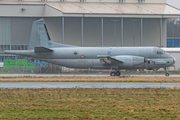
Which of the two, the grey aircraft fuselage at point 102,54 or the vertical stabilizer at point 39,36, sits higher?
the vertical stabilizer at point 39,36

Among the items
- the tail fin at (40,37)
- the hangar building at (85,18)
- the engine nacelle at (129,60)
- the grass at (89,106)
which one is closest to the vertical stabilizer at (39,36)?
the tail fin at (40,37)

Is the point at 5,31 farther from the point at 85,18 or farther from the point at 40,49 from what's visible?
the point at 40,49

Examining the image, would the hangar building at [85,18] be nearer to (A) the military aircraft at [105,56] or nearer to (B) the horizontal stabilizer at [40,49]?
(A) the military aircraft at [105,56]

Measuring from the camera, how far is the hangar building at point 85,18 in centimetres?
6712

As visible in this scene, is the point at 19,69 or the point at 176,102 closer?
the point at 176,102

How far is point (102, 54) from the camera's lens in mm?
40875

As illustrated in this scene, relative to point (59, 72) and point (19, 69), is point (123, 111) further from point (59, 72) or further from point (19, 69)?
point (19, 69)

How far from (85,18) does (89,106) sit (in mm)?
62307

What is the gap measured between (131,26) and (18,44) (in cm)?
3119

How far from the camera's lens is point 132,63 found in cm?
3969

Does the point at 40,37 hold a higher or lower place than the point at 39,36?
lower

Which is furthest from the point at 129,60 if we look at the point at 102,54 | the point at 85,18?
the point at 85,18

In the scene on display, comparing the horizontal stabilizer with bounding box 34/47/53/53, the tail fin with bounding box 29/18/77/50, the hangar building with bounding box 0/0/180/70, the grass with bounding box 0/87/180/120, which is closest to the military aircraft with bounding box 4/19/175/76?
the horizontal stabilizer with bounding box 34/47/53/53

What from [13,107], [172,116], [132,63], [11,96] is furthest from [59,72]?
[172,116]
